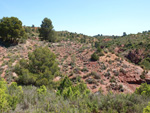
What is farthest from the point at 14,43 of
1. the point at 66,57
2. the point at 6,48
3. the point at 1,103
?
the point at 1,103

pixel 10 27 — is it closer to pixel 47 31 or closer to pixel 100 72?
pixel 47 31

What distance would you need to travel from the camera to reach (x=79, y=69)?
18.6 meters

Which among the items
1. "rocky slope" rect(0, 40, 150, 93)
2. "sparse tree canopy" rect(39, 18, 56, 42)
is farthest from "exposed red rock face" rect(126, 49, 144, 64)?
"sparse tree canopy" rect(39, 18, 56, 42)

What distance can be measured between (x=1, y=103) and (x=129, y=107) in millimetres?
5670

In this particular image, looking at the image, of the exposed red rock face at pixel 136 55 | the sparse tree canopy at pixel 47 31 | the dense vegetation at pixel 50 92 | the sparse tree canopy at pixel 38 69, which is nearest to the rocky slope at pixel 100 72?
the dense vegetation at pixel 50 92

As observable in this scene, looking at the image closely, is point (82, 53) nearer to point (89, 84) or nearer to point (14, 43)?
point (89, 84)

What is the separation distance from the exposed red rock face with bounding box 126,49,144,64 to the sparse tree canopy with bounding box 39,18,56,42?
24.5 metres

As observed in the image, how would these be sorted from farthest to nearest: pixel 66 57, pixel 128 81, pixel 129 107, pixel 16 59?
pixel 66 57 < pixel 16 59 < pixel 128 81 < pixel 129 107

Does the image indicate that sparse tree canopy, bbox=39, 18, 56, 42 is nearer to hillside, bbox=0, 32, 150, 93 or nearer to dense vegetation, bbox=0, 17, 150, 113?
dense vegetation, bbox=0, 17, 150, 113

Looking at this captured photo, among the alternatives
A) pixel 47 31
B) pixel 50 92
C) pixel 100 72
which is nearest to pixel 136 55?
pixel 100 72

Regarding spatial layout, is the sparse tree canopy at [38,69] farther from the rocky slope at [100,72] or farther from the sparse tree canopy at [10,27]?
the sparse tree canopy at [10,27]

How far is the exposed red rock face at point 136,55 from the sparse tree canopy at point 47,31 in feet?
80.3

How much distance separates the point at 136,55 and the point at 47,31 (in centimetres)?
2784

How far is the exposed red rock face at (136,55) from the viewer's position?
29.7m
